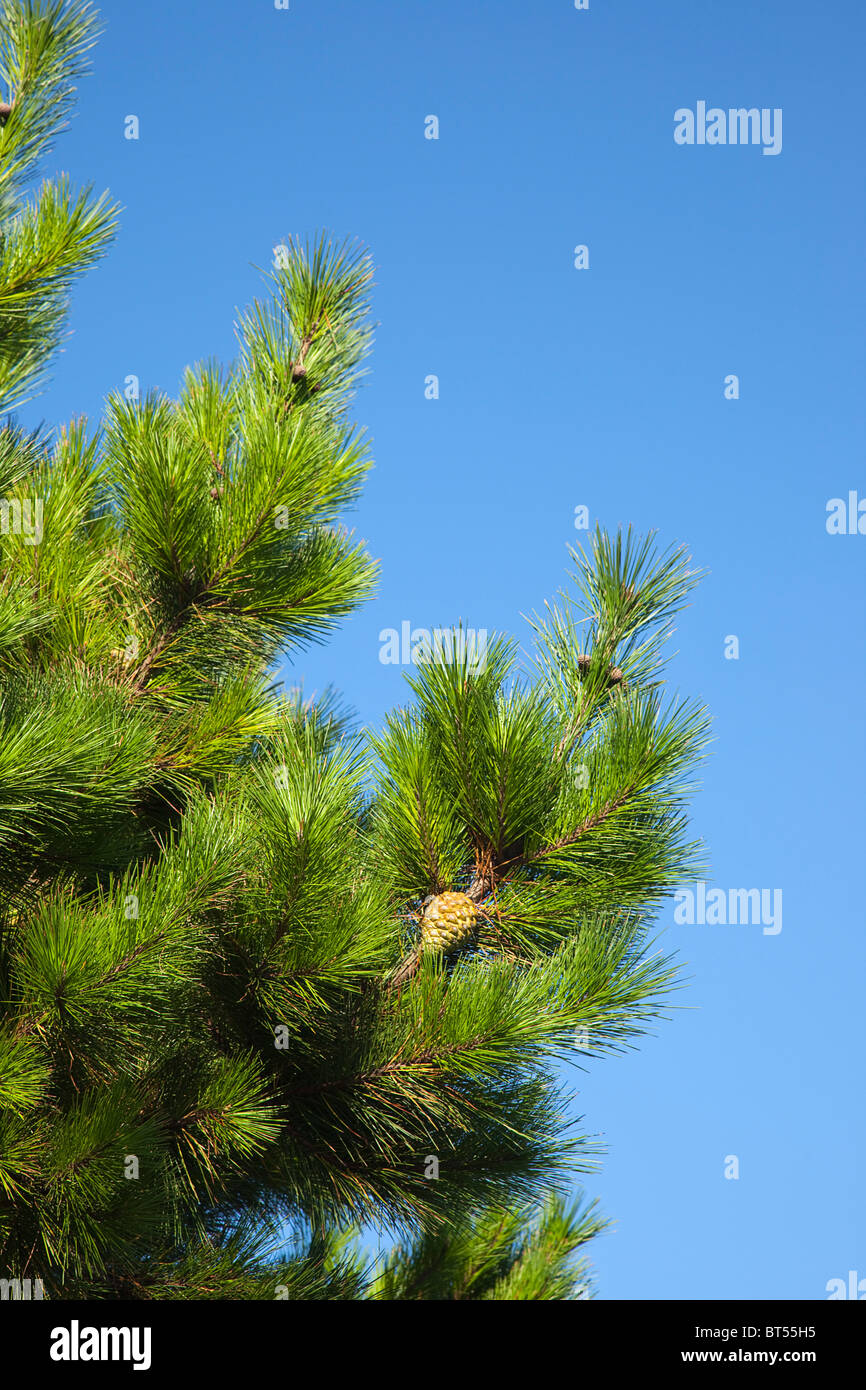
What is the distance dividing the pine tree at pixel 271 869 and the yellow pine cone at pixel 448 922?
0.01 m

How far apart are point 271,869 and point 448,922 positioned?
55 centimetres

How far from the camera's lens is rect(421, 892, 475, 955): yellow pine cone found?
11.7 feet

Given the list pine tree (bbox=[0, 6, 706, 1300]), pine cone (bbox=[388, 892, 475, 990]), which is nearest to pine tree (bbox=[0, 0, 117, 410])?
pine tree (bbox=[0, 6, 706, 1300])

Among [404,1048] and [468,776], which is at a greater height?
[468,776]

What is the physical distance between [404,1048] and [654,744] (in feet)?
3.64

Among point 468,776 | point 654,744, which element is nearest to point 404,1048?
point 468,776

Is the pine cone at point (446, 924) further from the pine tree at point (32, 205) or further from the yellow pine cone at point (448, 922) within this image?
the pine tree at point (32, 205)

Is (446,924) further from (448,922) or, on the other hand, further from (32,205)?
(32,205)

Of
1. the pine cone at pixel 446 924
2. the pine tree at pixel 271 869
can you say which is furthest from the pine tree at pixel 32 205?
the pine cone at pixel 446 924

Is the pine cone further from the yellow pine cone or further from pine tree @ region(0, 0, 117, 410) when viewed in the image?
pine tree @ region(0, 0, 117, 410)

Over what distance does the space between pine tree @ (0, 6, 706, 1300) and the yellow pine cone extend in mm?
14
